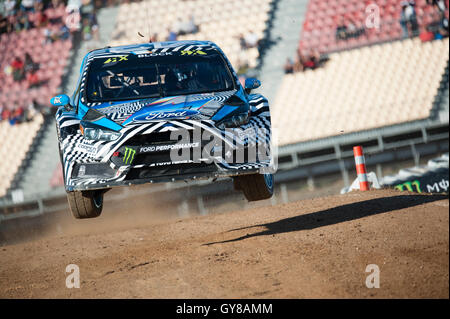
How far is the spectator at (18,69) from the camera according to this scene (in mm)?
19578

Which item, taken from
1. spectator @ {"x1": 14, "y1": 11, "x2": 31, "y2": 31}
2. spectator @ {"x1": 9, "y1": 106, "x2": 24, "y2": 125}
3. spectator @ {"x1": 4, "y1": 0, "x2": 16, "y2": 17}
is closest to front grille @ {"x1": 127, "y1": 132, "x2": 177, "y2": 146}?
spectator @ {"x1": 9, "y1": 106, "x2": 24, "y2": 125}

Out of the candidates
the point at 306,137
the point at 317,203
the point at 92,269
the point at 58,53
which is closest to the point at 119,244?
the point at 92,269

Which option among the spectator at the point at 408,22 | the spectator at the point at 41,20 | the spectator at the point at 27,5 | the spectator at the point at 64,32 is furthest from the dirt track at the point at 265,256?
the spectator at the point at 27,5

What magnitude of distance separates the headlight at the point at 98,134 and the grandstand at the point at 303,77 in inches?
342

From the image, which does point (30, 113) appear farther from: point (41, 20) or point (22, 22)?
point (22, 22)

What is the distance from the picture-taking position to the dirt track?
160 inches

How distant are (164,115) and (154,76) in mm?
1120

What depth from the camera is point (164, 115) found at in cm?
571

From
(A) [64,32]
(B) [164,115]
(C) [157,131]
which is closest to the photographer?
(C) [157,131]

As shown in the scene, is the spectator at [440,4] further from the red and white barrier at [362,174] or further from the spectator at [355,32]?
the red and white barrier at [362,174]

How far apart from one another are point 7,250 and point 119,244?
183 cm

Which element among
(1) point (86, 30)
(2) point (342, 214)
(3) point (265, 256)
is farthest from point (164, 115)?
Answer: (1) point (86, 30)

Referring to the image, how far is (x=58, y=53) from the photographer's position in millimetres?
20484

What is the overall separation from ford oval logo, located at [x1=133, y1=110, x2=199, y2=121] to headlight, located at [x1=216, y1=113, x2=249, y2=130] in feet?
0.93
